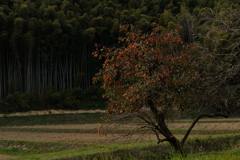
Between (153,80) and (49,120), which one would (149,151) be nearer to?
(153,80)

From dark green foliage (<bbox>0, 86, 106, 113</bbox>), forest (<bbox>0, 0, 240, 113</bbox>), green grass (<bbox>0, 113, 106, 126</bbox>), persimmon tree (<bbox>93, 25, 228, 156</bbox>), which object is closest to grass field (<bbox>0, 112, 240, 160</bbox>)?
persimmon tree (<bbox>93, 25, 228, 156</bbox>)

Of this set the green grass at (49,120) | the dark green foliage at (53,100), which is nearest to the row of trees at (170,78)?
the green grass at (49,120)

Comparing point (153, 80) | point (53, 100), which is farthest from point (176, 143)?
point (53, 100)

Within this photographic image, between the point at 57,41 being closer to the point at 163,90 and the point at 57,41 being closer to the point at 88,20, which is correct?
the point at 88,20

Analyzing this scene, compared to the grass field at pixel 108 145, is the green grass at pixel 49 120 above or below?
below

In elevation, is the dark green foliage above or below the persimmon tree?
below

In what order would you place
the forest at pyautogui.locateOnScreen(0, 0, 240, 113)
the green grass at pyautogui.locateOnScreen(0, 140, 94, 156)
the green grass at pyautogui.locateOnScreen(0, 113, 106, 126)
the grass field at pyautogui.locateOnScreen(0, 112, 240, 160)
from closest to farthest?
the grass field at pyautogui.locateOnScreen(0, 112, 240, 160), the green grass at pyautogui.locateOnScreen(0, 140, 94, 156), the green grass at pyautogui.locateOnScreen(0, 113, 106, 126), the forest at pyautogui.locateOnScreen(0, 0, 240, 113)

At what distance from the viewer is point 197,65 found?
9906 mm

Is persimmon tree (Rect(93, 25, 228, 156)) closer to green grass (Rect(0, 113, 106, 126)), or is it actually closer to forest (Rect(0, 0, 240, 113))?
green grass (Rect(0, 113, 106, 126))

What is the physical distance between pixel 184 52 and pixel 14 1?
107 ft

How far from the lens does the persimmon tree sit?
934 centimetres

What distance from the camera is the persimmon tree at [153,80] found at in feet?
30.6

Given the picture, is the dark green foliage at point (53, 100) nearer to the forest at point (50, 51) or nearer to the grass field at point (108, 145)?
the forest at point (50, 51)

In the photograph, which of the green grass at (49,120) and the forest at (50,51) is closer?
the green grass at (49,120)
